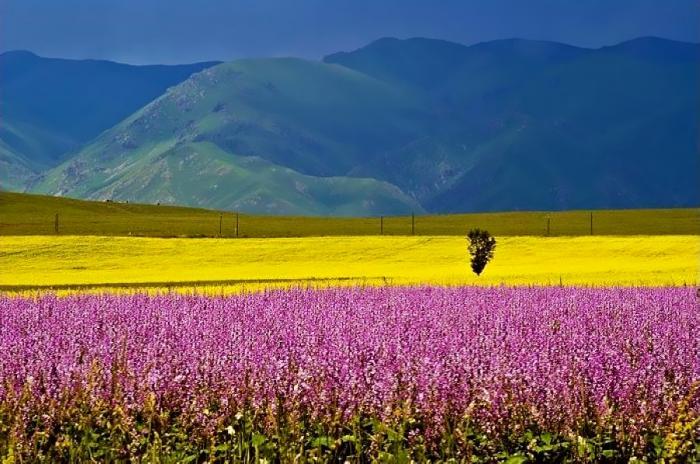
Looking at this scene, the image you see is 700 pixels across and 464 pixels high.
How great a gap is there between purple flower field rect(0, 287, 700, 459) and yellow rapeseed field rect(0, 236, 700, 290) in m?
28.5

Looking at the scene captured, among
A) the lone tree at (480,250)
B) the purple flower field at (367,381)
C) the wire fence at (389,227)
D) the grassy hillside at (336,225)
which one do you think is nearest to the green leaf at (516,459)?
the purple flower field at (367,381)

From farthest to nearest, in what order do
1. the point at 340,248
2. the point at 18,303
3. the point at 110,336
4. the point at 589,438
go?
the point at 340,248 → the point at 18,303 → the point at 110,336 → the point at 589,438

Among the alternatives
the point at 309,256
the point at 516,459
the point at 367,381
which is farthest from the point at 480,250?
the point at 516,459

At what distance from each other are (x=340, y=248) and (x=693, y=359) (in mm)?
46871

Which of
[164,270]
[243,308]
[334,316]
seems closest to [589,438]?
[334,316]

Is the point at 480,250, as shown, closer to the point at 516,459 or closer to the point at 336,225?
the point at 516,459

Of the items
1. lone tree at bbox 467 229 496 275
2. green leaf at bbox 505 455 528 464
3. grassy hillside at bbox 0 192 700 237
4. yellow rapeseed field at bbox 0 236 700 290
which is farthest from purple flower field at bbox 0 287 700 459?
grassy hillside at bbox 0 192 700 237

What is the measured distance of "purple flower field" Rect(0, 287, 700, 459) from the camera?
670cm

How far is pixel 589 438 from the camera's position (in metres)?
6.82

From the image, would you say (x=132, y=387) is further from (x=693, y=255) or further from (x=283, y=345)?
(x=693, y=255)

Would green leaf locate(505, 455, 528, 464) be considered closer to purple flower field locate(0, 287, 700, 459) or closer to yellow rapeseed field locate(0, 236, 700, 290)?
purple flower field locate(0, 287, 700, 459)

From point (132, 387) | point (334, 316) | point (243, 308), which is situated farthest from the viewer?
point (243, 308)

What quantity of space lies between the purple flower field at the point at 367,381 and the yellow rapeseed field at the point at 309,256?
28.5m

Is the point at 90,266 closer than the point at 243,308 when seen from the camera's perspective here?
No
